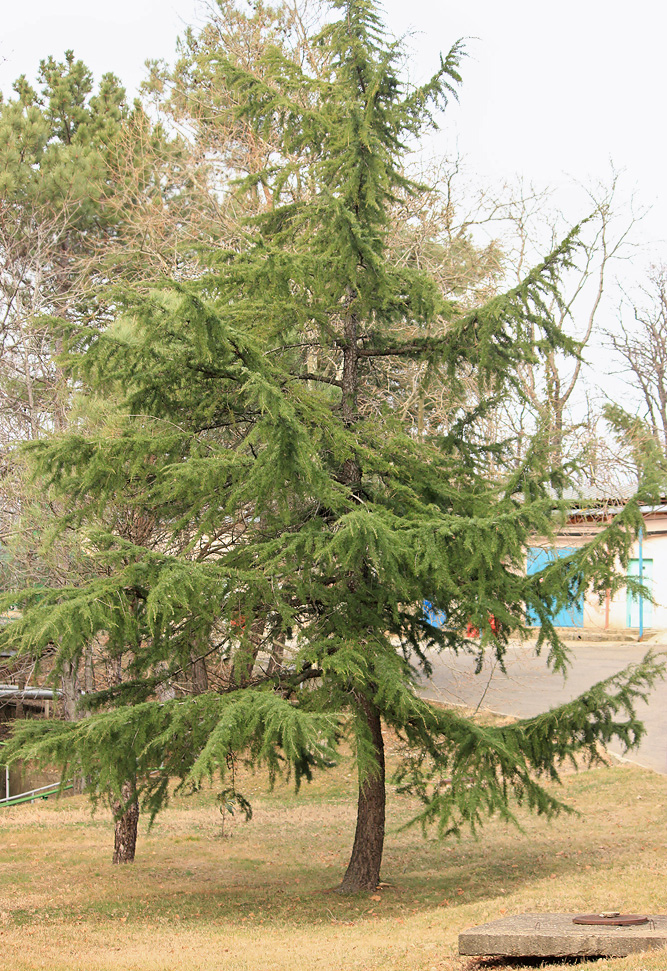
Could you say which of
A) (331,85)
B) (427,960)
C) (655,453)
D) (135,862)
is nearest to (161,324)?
(331,85)

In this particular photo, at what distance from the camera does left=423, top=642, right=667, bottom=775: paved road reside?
661 inches

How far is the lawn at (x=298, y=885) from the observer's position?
24.4ft

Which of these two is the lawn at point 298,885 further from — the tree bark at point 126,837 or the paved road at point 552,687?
the paved road at point 552,687

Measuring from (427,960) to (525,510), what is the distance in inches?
140

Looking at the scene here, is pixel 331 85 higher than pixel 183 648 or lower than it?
higher

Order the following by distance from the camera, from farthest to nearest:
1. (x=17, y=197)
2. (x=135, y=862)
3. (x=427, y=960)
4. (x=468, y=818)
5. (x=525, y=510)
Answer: (x=17, y=197) → (x=135, y=862) → (x=468, y=818) → (x=525, y=510) → (x=427, y=960)

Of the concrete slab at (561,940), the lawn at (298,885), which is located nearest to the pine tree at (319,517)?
the lawn at (298,885)

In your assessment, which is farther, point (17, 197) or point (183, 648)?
point (17, 197)

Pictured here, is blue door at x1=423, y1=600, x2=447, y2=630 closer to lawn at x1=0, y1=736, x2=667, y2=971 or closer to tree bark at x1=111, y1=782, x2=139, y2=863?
lawn at x1=0, y1=736, x2=667, y2=971

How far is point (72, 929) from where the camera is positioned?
347 inches

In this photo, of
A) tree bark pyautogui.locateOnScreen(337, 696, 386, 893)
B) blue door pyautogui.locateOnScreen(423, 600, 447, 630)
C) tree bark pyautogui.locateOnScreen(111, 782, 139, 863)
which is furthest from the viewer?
tree bark pyautogui.locateOnScreen(111, 782, 139, 863)

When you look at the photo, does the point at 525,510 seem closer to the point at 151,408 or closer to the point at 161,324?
the point at 161,324

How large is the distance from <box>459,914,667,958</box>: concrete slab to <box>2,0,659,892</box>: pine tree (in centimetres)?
159

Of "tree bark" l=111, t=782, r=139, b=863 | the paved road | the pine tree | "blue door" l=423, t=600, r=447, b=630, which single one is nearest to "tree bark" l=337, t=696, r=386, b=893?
the pine tree
